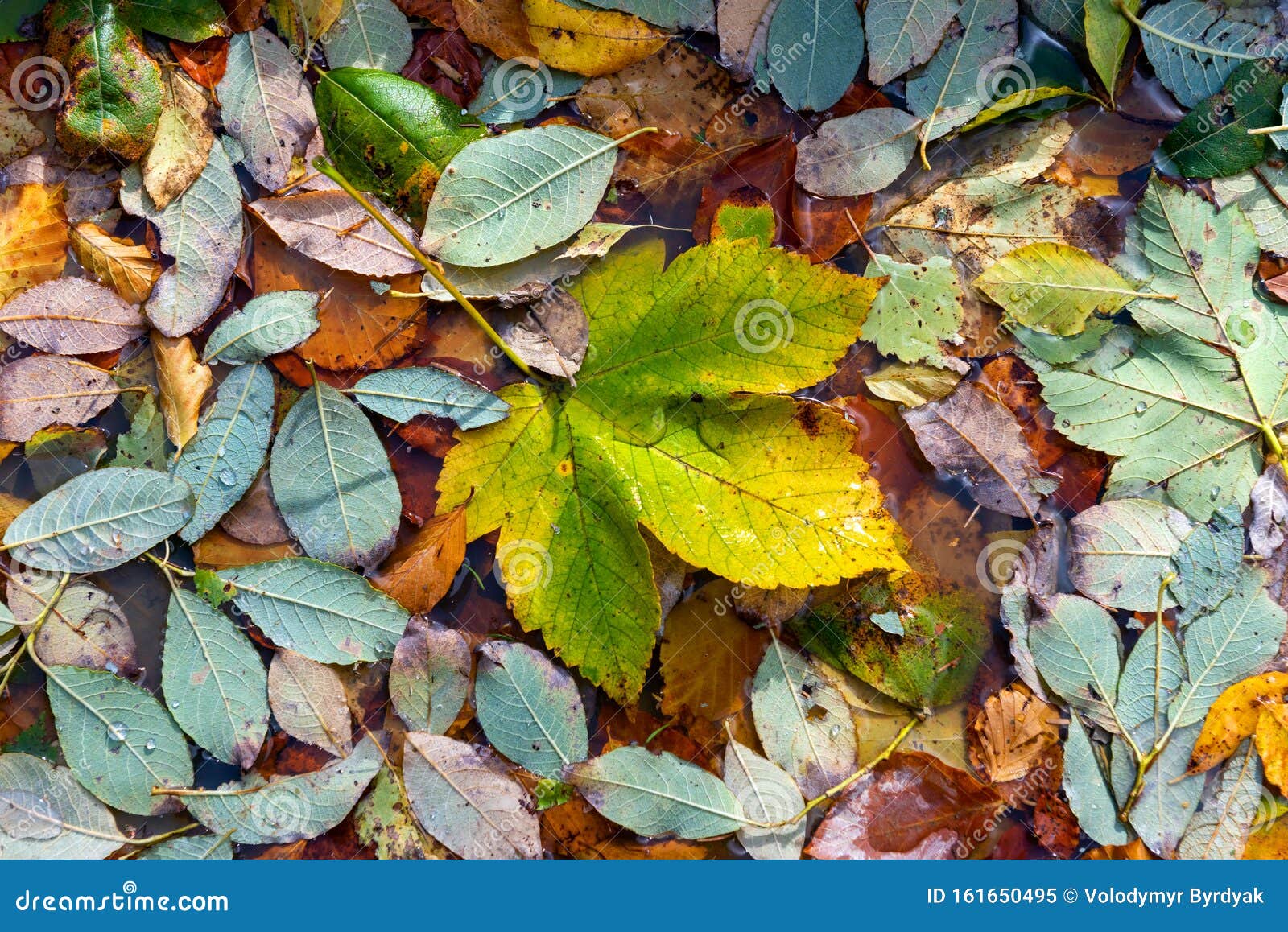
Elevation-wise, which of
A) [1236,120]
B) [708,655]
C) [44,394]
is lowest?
[708,655]

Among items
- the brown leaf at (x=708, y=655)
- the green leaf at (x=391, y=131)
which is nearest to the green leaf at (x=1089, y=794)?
the brown leaf at (x=708, y=655)

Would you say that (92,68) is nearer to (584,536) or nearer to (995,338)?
(584,536)

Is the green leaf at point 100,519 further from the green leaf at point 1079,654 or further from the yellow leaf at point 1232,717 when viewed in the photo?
the yellow leaf at point 1232,717

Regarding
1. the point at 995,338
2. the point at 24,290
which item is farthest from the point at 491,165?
the point at 995,338

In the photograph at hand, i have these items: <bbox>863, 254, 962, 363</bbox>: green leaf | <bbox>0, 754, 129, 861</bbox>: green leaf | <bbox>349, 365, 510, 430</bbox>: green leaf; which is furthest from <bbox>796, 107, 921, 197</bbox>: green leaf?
<bbox>0, 754, 129, 861</bbox>: green leaf

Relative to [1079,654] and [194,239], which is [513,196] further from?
[1079,654]

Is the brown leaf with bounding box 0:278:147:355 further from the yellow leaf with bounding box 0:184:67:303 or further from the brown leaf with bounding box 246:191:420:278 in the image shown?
the brown leaf with bounding box 246:191:420:278

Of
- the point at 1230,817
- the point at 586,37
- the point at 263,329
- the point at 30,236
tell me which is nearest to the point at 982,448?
the point at 1230,817
